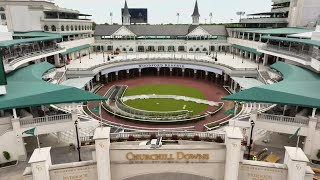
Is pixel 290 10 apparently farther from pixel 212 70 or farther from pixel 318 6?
pixel 212 70

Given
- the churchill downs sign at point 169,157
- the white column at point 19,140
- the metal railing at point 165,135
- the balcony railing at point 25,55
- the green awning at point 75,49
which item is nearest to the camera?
the churchill downs sign at point 169,157

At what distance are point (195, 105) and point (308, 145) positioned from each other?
2160 centimetres

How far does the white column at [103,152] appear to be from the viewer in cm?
1702

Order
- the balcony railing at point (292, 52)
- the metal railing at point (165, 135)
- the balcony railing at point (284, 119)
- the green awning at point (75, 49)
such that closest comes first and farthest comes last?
the balcony railing at point (284, 119) → the metal railing at point (165, 135) → the balcony railing at point (292, 52) → the green awning at point (75, 49)

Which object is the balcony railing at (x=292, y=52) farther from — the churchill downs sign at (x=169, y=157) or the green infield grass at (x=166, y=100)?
the churchill downs sign at (x=169, y=157)

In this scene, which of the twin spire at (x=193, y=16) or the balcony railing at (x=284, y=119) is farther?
the twin spire at (x=193, y=16)

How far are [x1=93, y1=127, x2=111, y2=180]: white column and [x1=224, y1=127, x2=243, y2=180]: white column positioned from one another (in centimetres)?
859

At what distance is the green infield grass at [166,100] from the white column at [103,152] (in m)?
24.4

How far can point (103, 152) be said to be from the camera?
17.3 m

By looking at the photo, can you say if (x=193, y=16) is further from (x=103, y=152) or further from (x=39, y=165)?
(x=39, y=165)

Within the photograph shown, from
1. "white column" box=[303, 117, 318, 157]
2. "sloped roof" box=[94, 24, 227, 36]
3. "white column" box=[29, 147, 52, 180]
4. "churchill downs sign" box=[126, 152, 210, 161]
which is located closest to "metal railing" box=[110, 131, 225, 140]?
"white column" box=[303, 117, 318, 157]

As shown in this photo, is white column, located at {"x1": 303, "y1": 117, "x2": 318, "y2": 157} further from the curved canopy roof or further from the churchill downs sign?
the churchill downs sign

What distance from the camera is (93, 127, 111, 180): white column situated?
17.0 m

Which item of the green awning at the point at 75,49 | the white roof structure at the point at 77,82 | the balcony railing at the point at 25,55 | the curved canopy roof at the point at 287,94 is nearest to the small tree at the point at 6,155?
the balcony railing at the point at 25,55
